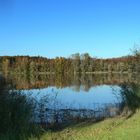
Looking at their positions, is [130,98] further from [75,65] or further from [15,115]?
[75,65]

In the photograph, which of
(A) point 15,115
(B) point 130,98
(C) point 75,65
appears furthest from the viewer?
(C) point 75,65

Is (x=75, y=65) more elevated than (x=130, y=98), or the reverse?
(x=75, y=65)

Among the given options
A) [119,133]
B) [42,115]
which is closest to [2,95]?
[119,133]

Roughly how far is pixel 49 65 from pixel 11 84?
350ft

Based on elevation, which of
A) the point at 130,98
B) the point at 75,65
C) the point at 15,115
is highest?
the point at 75,65

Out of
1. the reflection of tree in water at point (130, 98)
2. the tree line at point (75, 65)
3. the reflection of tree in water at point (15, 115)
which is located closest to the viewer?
the reflection of tree in water at point (15, 115)

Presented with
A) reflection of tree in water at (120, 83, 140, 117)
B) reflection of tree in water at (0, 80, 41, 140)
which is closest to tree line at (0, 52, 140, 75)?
reflection of tree in water at (120, 83, 140, 117)

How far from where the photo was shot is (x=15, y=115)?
11266 millimetres

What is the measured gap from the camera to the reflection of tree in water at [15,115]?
10942 millimetres

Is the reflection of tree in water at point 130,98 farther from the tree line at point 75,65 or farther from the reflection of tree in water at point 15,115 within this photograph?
the tree line at point 75,65

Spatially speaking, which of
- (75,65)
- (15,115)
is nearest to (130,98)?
(15,115)

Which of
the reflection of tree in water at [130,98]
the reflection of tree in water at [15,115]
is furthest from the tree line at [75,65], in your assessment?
the reflection of tree in water at [15,115]

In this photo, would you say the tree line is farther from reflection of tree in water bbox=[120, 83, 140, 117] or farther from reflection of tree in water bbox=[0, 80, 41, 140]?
reflection of tree in water bbox=[0, 80, 41, 140]

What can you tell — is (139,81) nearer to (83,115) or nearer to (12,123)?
(83,115)
